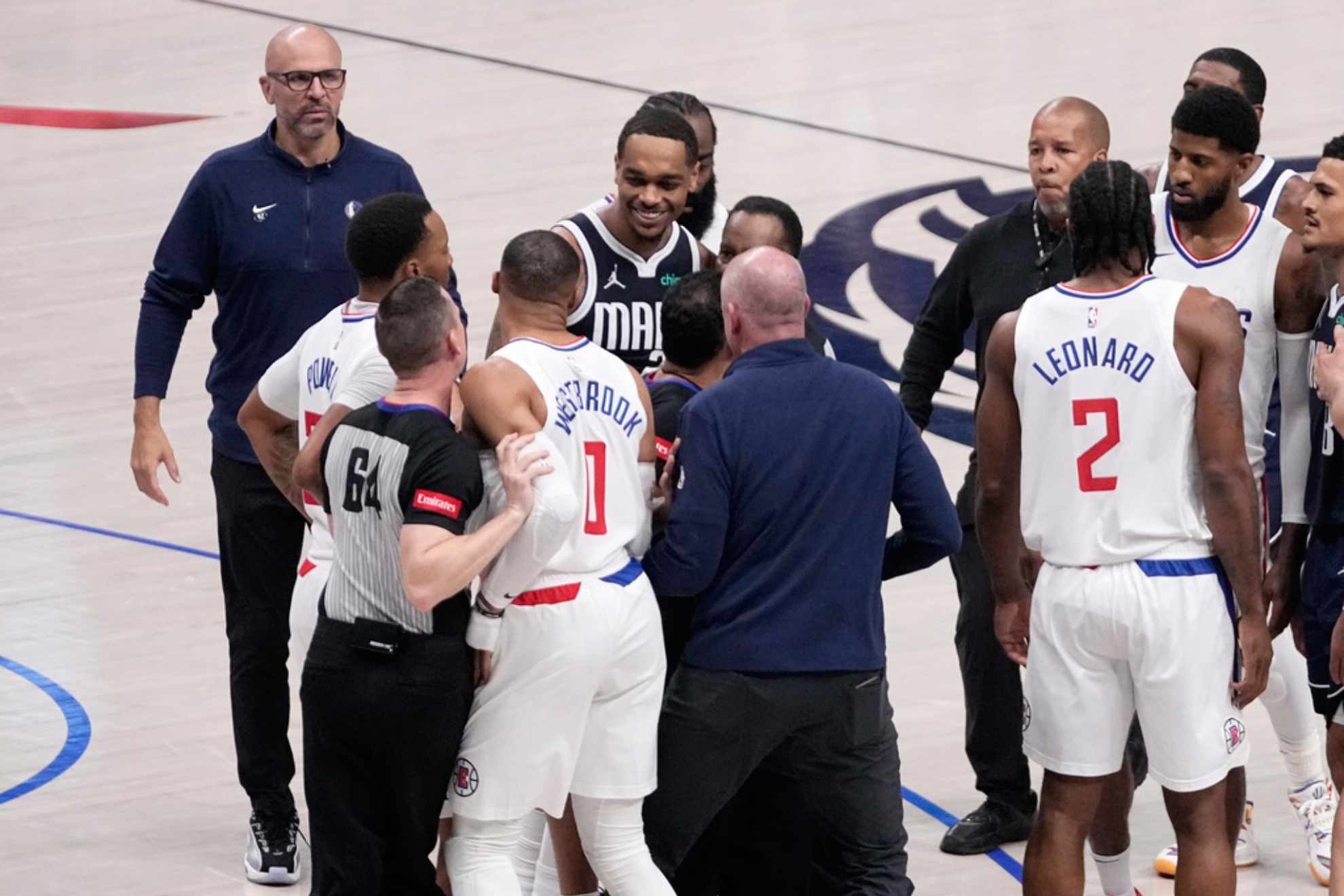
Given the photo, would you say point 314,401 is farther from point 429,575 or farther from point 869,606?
point 869,606

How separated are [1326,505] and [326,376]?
2.36m

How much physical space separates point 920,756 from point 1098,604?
6.48ft

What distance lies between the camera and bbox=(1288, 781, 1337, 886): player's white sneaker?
240 inches

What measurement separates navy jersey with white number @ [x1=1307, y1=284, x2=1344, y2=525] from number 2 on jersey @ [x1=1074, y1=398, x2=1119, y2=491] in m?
0.57

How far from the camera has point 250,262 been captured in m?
6.57

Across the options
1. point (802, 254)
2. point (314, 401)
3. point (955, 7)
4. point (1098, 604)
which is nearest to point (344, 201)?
point (314, 401)

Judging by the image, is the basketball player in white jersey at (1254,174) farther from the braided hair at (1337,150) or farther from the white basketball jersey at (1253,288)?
the braided hair at (1337,150)

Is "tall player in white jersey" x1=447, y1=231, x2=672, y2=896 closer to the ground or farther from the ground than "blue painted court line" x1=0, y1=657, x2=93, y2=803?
farther from the ground

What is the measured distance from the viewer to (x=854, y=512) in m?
5.08

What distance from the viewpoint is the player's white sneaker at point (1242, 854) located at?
6.16 m

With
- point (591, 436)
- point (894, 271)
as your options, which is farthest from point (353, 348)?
point (894, 271)

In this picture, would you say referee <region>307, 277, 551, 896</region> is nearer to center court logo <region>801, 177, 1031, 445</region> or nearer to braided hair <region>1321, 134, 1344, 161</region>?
braided hair <region>1321, 134, 1344, 161</region>

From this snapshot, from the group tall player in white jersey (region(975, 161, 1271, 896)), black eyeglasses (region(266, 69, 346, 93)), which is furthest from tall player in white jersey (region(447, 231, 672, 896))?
black eyeglasses (region(266, 69, 346, 93))

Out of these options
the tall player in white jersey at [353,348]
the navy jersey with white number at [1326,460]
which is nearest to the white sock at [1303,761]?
the navy jersey with white number at [1326,460]
